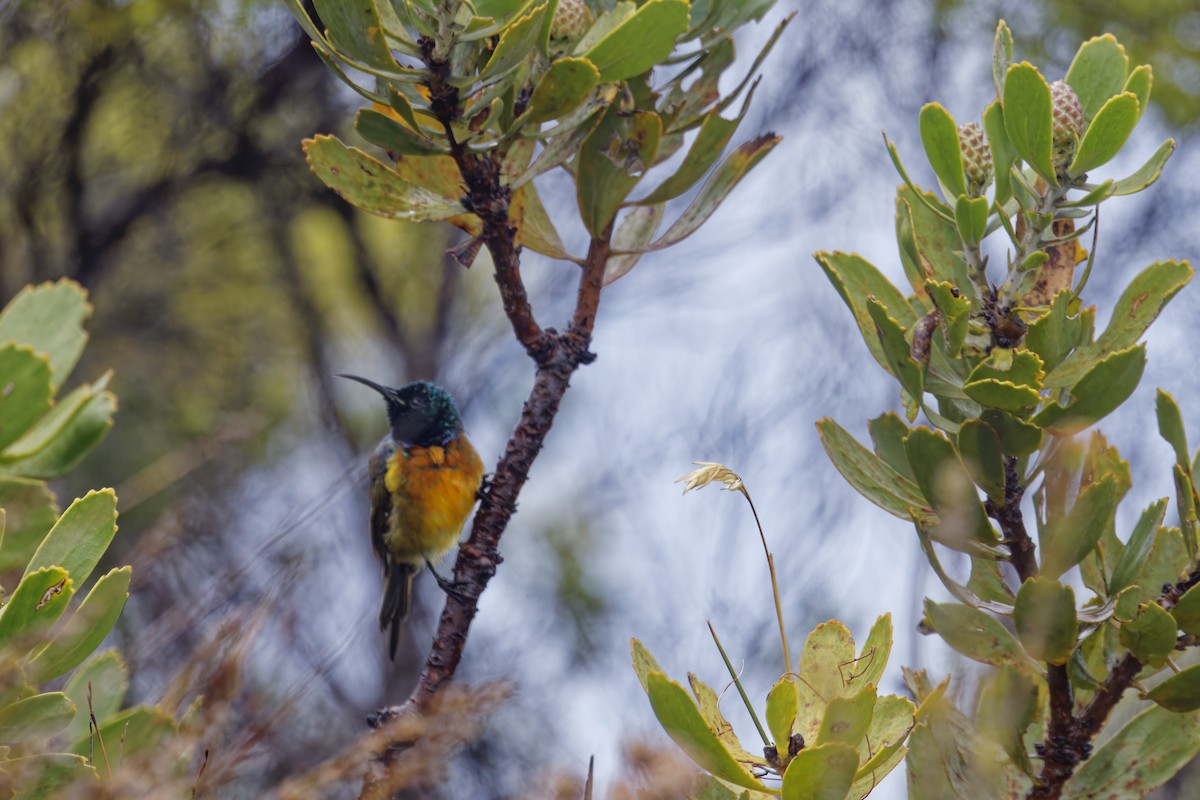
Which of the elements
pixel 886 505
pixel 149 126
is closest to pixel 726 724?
pixel 886 505

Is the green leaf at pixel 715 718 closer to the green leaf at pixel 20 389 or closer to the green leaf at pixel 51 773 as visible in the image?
the green leaf at pixel 51 773

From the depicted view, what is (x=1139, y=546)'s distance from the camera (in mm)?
1507

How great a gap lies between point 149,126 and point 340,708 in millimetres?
3603

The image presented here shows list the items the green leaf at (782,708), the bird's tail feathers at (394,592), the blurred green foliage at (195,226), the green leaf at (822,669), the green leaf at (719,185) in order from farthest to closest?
the blurred green foliage at (195,226)
the bird's tail feathers at (394,592)
the green leaf at (719,185)
the green leaf at (822,669)
the green leaf at (782,708)

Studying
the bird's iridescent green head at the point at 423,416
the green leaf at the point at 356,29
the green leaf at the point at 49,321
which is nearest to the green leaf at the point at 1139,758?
the green leaf at the point at 356,29

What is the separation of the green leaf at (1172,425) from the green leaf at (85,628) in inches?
49.2

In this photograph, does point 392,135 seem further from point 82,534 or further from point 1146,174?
point 1146,174

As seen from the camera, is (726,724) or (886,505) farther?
(886,505)

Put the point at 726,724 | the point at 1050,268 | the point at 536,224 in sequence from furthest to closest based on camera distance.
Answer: the point at 536,224
the point at 1050,268
the point at 726,724

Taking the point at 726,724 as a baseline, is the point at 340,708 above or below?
above

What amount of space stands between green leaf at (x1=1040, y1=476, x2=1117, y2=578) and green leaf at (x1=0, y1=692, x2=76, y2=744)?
1.16m

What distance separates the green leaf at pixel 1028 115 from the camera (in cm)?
144

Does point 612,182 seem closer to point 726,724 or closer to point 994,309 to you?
point 994,309

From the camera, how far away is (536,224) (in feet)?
6.69
